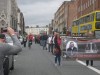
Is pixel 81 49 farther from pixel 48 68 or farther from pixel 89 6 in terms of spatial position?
pixel 89 6

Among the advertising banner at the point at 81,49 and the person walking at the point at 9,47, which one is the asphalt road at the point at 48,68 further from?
the person walking at the point at 9,47

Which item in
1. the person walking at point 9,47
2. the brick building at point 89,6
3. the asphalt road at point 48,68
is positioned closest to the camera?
the person walking at point 9,47

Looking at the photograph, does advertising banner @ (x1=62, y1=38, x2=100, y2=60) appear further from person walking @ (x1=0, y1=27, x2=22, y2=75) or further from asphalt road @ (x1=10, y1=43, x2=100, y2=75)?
person walking @ (x1=0, y1=27, x2=22, y2=75)

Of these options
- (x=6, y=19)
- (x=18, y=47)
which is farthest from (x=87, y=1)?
(x=18, y=47)

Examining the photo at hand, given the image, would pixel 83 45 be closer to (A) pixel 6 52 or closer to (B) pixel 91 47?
(B) pixel 91 47

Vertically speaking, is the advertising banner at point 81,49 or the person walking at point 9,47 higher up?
the person walking at point 9,47

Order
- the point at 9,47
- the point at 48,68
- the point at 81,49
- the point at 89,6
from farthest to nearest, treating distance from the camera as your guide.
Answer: the point at 89,6 < the point at 81,49 < the point at 48,68 < the point at 9,47

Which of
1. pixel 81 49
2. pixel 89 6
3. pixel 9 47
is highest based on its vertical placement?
pixel 89 6

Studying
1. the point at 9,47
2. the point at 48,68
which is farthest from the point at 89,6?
the point at 9,47

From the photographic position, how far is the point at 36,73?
15906mm

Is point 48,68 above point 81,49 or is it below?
below

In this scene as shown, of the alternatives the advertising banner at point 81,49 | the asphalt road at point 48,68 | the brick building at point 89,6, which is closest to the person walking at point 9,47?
the asphalt road at point 48,68

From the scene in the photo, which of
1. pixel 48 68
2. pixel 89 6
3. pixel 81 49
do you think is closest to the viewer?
pixel 48 68

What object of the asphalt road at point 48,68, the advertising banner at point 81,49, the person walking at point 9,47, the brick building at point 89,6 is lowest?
the asphalt road at point 48,68
